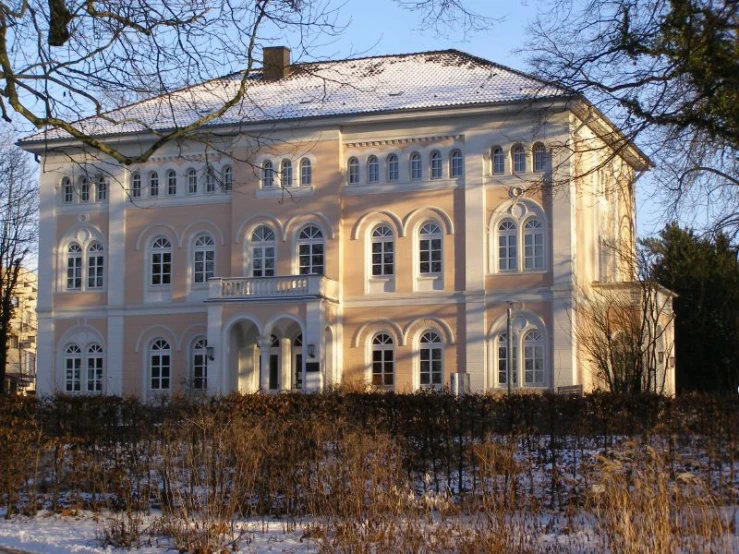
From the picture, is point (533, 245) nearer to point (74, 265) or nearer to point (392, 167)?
point (392, 167)

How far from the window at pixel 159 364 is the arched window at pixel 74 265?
4304mm

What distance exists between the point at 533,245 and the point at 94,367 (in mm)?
17573

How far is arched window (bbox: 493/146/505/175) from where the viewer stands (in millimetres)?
37594

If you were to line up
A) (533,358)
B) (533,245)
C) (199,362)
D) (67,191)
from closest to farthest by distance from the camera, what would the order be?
(533,358)
(533,245)
(199,362)
(67,191)

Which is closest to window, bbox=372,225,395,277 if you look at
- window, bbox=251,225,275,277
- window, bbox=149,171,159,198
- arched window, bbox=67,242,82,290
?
window, bbox=251,225,275,277

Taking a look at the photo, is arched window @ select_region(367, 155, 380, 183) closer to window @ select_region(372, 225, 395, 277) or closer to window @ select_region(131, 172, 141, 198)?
A: window @ select_region(372, 225, 395, 277)

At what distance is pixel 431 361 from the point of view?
3772cm

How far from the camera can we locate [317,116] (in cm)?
3888

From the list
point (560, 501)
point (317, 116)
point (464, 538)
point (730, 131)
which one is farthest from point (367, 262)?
point (464, 538)

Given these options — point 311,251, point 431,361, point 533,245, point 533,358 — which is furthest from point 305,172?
point 533,358

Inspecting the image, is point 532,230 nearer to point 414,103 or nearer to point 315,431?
point 414,103

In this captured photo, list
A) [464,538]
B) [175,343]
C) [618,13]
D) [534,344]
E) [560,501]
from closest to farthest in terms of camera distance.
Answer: [464,538] < [560,501] < [618,13] < [534,344] < [175,343]

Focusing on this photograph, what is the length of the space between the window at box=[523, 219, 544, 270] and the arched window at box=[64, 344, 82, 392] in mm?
17766

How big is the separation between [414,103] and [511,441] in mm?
26492
